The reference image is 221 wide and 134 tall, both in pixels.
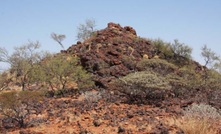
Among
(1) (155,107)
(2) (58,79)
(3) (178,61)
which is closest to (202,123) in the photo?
(1) (155,107)

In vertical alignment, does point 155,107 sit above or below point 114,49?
below

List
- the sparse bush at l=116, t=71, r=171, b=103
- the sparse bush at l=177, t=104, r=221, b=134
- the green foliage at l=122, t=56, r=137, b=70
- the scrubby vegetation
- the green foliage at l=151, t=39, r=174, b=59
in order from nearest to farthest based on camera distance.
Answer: the sparse bush at l=177, t=104, r=221, b=134 → the scrubby vegetation → the sparse bush at l=116, t=71, r=171, b=103 → the green foliage at l=122, t=56, r=137, b=70 → the green foliage at l=151, t=39, r=174, b=59

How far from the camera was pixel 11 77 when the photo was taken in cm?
2934

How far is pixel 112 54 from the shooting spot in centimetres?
2211

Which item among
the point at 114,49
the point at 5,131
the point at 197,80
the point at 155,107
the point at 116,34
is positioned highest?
the point at 116,34

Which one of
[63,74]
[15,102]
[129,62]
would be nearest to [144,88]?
[15,102]

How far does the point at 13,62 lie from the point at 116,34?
1028 centimetres

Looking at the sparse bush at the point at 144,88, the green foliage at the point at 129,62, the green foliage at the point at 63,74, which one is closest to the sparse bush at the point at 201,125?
the sparse bush at the point at 144,88

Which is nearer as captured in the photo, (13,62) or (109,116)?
(109,116)

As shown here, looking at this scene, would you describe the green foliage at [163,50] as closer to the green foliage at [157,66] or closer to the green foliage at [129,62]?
the green foliage at [129,62]

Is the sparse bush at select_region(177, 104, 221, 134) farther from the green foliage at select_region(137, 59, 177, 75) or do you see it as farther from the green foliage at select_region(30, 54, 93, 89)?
the green foliage at select_region(137, 59, 177, 75)

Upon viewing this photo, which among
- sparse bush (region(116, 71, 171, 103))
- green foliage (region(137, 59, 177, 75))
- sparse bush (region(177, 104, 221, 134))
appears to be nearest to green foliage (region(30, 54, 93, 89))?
green foliage (region(137, 59, 177, 75))

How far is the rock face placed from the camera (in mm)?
19359

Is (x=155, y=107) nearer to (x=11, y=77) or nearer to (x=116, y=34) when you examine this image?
(x=116, y=34)
